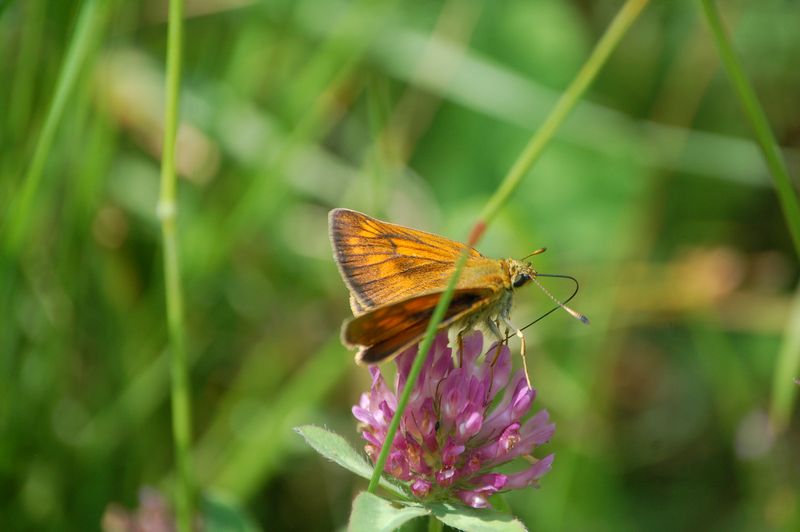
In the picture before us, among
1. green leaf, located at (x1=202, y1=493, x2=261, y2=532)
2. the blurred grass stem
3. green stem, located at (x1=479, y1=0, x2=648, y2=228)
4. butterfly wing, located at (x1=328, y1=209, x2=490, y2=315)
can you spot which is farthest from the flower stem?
the blurred grass stem

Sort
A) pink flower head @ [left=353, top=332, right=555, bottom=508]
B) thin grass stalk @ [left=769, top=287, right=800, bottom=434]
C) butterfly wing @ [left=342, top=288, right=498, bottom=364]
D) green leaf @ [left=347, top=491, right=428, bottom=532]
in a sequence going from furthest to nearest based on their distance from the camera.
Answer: thin grass stalk @ [left=769, top=287, right=800, bottom=434] < pink flower head @ [left=353, top=332, right=555, bottom=508] < butterfly wing @ [left=342, top=288, right=498, bottom=364] < green leaf @ [left=347, top=491, right=428, bottom=532]

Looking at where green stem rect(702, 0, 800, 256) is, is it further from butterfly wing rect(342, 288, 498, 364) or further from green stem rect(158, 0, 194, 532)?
green stem rect(158, 0, 194, 532)

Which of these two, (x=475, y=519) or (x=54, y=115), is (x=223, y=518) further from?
(x=54, y=115)

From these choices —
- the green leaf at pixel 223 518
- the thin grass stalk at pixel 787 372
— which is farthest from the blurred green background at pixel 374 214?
the green leaf at pixel 223 518

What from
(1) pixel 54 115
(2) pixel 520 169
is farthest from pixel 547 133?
(1) pixel 54 115

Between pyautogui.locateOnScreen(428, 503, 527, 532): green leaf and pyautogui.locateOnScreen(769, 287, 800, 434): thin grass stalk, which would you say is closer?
pyautogui.locateOnScreen(428, 503, 527, 532): green leaf

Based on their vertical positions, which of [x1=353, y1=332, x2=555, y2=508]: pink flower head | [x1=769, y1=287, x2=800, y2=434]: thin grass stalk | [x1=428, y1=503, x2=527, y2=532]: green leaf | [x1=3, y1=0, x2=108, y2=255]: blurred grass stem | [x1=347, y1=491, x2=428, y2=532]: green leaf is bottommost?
[x1=347, y1=491, x2=428, y2=532]: green leaf

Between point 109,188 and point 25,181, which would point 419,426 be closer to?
point 25,181

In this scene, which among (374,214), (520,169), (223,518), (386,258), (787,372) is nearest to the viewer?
(520,169)
